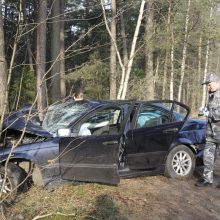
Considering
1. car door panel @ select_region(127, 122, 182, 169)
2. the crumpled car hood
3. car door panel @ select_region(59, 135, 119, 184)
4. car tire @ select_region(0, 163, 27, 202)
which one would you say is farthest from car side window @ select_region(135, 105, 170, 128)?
car tire @ select_region(0, 163, 27, 202)

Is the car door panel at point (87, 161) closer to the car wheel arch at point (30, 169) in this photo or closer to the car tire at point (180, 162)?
the car wheel arch at point (30, 169)

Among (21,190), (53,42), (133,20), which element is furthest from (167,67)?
(21,190)

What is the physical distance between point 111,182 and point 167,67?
83.8 ft

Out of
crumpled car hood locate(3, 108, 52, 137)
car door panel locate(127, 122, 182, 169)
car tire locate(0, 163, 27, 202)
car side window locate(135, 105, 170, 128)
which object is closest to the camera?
car tire locate(0, 163, 27, 202)

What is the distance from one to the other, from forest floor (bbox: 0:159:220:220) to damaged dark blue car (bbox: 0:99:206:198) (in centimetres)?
23

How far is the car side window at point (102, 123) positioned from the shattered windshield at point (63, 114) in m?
0.18

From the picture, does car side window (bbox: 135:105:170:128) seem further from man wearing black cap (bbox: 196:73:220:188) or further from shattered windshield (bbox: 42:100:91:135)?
shattered windshield (bbox: 42:100:91:135)

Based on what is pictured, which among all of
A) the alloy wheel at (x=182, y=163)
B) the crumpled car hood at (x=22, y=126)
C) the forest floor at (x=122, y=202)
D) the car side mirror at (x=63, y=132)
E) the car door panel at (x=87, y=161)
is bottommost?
the forest floor at (x=122, y=202)

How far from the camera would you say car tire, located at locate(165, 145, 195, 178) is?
7660mm

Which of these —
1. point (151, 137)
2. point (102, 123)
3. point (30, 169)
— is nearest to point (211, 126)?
point (151, 137)

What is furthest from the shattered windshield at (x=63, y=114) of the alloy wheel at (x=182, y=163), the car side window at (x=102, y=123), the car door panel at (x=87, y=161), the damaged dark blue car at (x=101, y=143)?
the alloy wheel at (x=182, y=163)

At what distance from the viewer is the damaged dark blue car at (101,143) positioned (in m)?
6.22

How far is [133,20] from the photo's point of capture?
33562 mm

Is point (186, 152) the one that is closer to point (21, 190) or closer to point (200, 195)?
point (200, 195)
